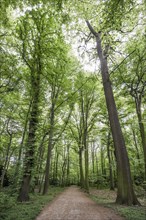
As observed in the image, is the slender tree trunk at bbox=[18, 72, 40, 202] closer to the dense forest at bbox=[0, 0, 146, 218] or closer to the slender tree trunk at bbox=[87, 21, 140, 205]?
the dense forest at bbox=[0, 0, 146, 218]

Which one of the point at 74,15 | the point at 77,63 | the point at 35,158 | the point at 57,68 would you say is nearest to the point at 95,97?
the point at 77,63

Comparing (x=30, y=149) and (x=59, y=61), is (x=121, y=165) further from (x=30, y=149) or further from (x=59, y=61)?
(x=59, y=61)

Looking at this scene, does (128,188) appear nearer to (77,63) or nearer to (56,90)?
(56,90)

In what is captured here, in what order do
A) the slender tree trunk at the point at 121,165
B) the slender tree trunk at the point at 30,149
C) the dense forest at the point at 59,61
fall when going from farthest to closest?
1. the slender tree trunk at the point at 30,149
2. the dense forest at the point at 59,61
3. the slender tree trunk at the point at 121,165

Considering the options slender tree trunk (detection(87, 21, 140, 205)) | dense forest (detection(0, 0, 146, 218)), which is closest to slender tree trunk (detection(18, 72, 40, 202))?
dense forest (detection(0, 0, 146, 218))

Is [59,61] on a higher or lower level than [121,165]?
higher

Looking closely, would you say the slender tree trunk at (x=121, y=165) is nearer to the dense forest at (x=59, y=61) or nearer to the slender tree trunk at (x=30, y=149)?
the dense forest at (x=59, y=61)

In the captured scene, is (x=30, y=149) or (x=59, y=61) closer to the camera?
→ (x=30, y=149)

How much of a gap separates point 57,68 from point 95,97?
20.9 feet

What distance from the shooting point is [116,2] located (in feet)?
12.6

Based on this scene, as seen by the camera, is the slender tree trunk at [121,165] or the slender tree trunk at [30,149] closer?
the slender tree trunk at [121,165]

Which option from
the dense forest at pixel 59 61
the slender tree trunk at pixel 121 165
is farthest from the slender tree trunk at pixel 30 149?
the slender tree trunk at pixel 121 165

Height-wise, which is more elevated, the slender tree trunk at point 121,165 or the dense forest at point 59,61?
the dense forest at point 59,61

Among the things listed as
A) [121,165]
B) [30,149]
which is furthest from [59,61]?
[121,165]
